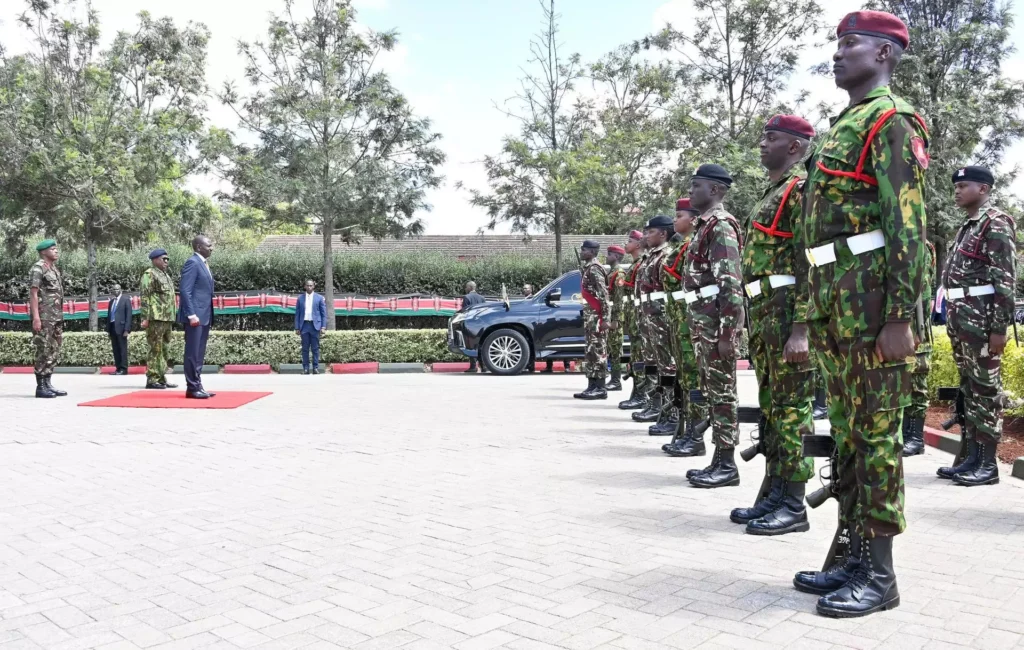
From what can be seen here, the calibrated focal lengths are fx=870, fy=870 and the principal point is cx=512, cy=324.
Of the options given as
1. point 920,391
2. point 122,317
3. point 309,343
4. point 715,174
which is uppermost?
point 715,174

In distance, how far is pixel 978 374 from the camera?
229 inches

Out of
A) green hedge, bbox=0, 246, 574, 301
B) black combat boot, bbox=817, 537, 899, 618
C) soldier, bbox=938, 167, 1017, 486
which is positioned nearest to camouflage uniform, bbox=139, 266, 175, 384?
soldier, bbox=938, 167, 1017, 486

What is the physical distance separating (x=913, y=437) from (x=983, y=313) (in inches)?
69.9


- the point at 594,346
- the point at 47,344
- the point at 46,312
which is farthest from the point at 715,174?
the point at 47,344

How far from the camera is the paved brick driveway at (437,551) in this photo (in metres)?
3.24

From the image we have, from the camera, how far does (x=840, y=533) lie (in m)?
3.60

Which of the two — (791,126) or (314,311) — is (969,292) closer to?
(791,126)

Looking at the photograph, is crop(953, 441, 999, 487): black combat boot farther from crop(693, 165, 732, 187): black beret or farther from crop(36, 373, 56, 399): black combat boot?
crop(36, 373, 56, 399): black combat boot

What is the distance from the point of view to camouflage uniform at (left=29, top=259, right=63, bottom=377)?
11.8 m

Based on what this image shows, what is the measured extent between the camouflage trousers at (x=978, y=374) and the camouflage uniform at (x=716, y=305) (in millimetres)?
1660

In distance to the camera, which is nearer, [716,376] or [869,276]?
[869,276]

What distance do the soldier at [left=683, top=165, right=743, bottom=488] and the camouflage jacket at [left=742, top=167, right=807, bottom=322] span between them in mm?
674

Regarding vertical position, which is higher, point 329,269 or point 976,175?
point 329,269

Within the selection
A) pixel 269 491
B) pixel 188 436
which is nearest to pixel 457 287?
pixel 188 436
